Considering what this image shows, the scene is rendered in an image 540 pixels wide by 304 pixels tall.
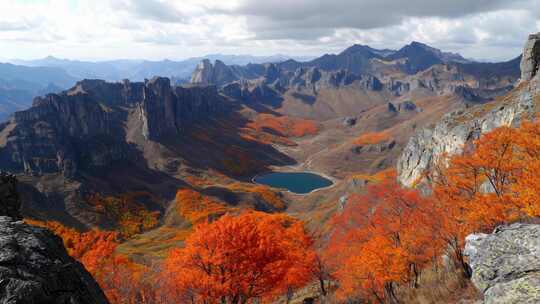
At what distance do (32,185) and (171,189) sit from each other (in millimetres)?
66540

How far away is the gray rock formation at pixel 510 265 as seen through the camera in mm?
15086

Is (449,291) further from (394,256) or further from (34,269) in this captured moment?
(34,269)

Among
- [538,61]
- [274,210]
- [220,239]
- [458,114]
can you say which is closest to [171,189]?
[274,210]

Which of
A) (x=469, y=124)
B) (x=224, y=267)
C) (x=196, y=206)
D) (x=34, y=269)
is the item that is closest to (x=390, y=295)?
(x=224, y=267)

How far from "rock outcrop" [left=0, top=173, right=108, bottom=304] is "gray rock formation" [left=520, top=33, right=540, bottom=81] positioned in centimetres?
13094

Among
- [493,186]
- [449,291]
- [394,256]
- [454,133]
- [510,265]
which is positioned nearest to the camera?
[510,265]

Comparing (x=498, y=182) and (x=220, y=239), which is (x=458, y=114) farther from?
(x=220, y=239)

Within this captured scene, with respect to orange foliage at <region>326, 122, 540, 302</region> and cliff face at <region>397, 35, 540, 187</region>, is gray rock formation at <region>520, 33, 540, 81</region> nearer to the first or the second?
cliff face at <region>397, 35, 540, 187</region>

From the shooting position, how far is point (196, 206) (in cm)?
17288

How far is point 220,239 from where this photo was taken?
141 feet

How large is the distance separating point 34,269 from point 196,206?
163 m

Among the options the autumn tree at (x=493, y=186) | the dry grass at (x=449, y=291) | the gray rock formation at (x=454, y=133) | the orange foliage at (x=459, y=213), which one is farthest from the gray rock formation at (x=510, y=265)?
the gray rock formation at (x=454, y=133)

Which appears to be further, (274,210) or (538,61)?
(274,210)

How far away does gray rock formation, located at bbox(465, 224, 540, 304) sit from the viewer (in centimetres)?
1509
